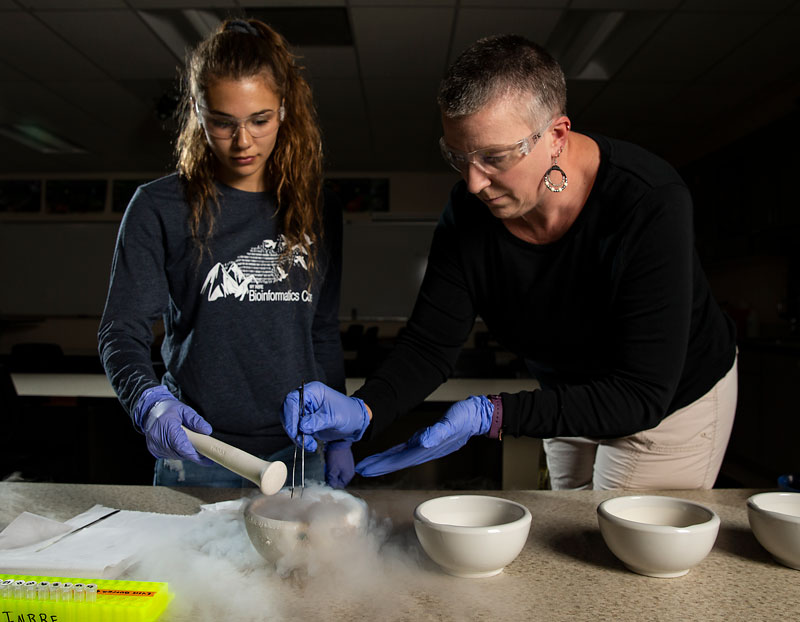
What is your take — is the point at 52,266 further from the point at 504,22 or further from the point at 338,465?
the point at 338,465

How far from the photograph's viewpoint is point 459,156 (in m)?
1.02

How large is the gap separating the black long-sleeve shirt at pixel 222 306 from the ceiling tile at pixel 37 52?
293cm

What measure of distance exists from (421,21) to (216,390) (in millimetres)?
2782

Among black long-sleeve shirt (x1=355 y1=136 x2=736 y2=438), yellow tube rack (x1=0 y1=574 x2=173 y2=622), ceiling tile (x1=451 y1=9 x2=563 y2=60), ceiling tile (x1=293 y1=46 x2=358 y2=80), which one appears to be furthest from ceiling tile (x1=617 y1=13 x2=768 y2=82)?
yellow tube rack (x1=0 y1=574 x2=173 y2=622)

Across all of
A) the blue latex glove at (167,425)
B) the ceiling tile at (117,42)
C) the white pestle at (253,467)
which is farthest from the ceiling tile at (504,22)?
the white pestle at (253,467)

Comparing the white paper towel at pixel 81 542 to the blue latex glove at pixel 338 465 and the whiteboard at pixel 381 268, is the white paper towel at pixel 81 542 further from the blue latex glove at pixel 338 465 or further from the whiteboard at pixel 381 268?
the whiteboard at pixel 381 268

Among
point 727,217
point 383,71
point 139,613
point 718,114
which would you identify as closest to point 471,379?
point 383,71

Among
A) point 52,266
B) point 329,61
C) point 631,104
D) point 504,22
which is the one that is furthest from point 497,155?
point 52,266

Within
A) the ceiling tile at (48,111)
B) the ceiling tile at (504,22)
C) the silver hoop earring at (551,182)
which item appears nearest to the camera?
the silver hoop earring at (551,182)

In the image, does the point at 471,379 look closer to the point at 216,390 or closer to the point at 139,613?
the point at 216,390

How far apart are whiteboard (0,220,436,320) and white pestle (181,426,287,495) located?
20.4 feet

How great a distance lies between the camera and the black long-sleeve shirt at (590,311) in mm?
1019

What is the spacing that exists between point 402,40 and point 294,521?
11.2 feet

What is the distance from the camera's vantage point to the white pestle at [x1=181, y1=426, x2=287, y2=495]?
2.43 ft
